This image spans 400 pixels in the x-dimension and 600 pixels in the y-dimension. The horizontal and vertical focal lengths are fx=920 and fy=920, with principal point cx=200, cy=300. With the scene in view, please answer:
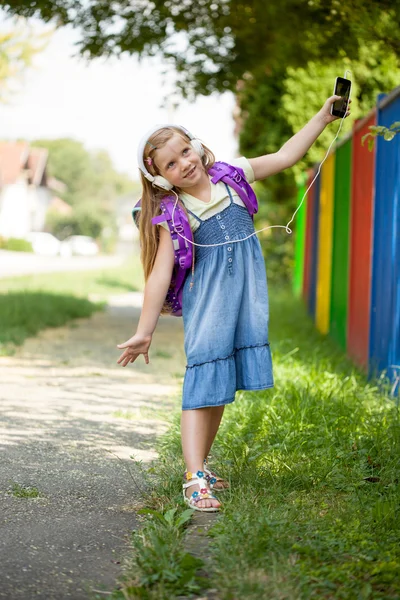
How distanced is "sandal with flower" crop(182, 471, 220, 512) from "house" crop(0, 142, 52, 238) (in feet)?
179

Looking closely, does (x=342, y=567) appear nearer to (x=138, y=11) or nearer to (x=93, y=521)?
(x=93, y=521)

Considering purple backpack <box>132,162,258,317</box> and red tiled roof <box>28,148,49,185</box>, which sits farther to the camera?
red tiled roof <box>28,148,49,185</box>

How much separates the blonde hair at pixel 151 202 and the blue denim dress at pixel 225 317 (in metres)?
0.15

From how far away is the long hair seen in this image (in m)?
3.42

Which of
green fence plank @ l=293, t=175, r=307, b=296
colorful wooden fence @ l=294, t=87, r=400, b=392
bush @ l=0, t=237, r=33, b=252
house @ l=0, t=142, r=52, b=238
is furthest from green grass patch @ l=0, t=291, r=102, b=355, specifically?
house @ l=0, t=142, r=52, b=238

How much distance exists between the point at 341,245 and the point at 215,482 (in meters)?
4.55

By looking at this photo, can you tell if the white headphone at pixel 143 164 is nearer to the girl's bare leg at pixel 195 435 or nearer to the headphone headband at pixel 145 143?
the headphone headband at pixel 145 143

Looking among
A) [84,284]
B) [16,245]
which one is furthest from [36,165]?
[84,284]

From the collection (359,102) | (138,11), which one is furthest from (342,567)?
(359,102)

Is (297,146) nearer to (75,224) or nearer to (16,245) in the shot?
(16,245)

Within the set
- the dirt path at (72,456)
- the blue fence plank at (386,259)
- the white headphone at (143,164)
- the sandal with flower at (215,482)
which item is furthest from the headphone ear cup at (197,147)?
the blue fence plank at (386,259)

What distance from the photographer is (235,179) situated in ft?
11.7

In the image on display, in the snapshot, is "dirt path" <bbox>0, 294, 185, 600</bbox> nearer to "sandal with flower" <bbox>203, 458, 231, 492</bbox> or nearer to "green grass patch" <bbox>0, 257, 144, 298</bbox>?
"sandal with flower" <bbox>203, 458, 231, 492</bbox>

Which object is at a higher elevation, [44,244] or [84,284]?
[84,284]
